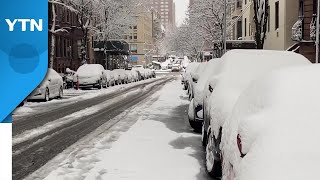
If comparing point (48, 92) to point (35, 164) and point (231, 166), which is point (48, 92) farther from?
point (231, 166)

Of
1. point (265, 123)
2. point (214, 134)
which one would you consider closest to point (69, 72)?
point (214, 134)

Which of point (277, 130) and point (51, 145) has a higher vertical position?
point (277, 130)

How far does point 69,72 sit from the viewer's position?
36.4m

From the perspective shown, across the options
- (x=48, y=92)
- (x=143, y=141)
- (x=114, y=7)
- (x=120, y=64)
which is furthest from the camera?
(x=120, y=64)

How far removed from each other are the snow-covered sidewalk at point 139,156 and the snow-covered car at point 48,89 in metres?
9.30

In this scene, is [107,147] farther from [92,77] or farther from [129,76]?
[129,76]

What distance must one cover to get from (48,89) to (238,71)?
1432 cm

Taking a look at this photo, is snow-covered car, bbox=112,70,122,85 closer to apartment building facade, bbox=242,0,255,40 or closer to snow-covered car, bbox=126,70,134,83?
snow-covered car, bbox=126,70,134,83

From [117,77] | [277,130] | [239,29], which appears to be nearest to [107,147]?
[277,130]

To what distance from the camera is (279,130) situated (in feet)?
11.8

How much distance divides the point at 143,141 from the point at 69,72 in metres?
28.0

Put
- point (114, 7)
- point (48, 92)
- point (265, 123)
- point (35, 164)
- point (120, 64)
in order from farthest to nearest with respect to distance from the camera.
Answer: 1. point (120, 64)
2. point (114, 7)
3. point (48, 92)
4. point (35, 164)
5. point (265, 123)

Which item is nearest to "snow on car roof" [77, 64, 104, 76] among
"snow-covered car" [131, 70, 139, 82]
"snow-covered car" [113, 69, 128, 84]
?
"snow-covered car" [113, 69, 128, 84]

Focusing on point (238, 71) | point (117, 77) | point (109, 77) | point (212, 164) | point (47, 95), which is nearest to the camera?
point (212, 164)
